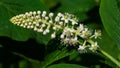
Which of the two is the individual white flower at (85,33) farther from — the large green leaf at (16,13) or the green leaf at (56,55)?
the large green leaf at (16,13)

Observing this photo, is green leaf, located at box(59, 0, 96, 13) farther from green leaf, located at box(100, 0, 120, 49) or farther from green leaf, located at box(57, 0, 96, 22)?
green leaf, located at box(100, 0, 120, 49)

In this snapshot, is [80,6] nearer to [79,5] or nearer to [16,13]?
[79,5]

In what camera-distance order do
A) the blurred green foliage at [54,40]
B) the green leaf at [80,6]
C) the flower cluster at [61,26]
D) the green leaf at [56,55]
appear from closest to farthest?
the flower cluster at [61,26] → the blurred green foliage at [54,40] → the green leaf at [56,55] → the green leaf at [80,6]

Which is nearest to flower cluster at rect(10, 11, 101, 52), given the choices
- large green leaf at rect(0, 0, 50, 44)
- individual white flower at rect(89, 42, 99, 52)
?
individual white flower at rect(89, 42, 99, 52)

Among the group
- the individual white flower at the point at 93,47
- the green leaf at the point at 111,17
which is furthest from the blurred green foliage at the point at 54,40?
the individual white flower at the point at 93,47

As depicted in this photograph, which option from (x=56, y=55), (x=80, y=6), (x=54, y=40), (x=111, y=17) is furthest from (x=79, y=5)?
(x=111, y=17)

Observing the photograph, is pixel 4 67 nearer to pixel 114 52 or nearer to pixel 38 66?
pixel 38 66

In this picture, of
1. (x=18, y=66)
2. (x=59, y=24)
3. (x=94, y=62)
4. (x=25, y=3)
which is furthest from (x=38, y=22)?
(x=18, y=66)
